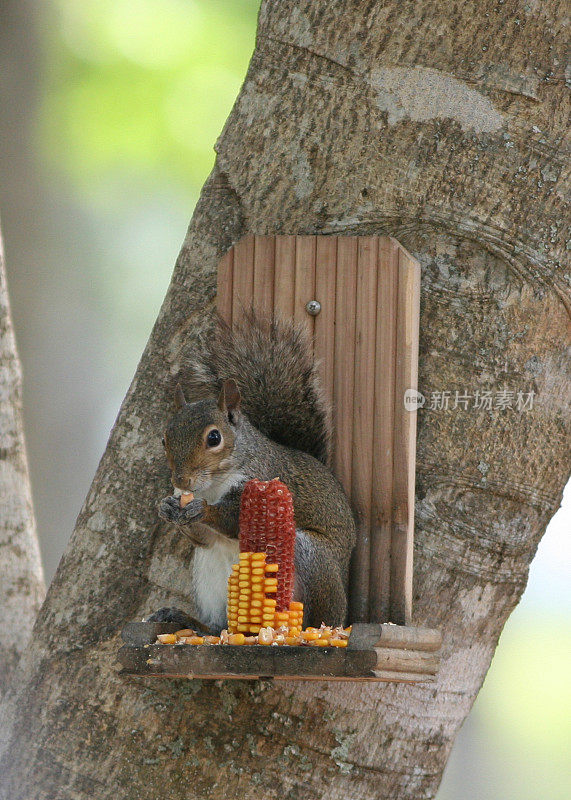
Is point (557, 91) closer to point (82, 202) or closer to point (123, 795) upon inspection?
point (123, 795)

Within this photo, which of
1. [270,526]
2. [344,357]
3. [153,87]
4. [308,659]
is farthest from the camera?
[153,87]

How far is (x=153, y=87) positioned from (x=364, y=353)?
4.17 m

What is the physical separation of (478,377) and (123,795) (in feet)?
3.11

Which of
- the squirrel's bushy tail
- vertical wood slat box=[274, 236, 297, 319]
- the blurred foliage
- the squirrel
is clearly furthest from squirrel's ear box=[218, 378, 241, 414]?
the blurred foliage

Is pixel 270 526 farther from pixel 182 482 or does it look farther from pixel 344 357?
pixel 344 357

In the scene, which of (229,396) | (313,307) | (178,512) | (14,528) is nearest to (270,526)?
(178,512)

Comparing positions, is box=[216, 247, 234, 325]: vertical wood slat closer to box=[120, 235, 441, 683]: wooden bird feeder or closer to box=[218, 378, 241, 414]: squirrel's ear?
box=[120, 235, 441, 683]: wooden bird feeder

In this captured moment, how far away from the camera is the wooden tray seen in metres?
1.40

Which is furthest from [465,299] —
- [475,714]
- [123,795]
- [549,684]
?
[549,684]

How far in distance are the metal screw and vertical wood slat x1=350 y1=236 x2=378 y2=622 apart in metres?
0.07

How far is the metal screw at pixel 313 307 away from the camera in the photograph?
6.21 feet

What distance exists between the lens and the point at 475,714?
6.04m

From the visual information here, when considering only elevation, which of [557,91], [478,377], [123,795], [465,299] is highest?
[557,91]

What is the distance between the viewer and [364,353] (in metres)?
1.86
